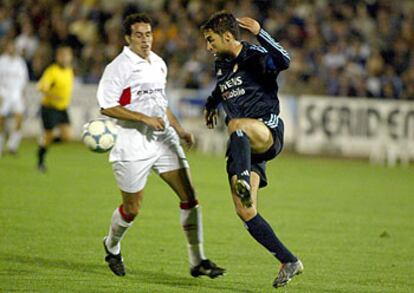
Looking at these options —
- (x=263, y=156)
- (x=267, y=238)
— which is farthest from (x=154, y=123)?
(x=267, y=238)

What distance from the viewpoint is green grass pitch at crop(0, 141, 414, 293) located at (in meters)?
8.46

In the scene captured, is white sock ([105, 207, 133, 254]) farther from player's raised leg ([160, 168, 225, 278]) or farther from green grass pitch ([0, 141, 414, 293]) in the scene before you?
player's raised leg ([160, 168, 225, 278])

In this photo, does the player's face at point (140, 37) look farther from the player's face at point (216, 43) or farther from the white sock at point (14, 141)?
the white sock at point (14, 141)

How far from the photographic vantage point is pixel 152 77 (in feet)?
29.0

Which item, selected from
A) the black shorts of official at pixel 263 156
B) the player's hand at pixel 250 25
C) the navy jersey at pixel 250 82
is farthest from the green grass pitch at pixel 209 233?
the player's hand at pixel 250 25

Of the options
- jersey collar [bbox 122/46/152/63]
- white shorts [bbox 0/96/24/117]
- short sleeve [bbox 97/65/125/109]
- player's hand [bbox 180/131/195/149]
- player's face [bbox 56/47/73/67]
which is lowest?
white shorts [bbox 0/96/24/117]

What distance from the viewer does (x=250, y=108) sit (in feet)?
26.8

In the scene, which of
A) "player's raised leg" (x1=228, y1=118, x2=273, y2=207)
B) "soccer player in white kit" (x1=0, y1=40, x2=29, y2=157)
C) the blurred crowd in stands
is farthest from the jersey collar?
the blurred crowd in stands

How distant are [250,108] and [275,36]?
17.1 meters

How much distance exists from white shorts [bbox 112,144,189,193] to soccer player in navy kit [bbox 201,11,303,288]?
725 mm

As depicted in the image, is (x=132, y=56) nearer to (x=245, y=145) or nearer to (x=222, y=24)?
(x=222, y=24)

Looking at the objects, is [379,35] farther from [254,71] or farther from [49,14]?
[254,71]

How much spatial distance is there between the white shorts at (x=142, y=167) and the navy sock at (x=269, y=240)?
119 cm

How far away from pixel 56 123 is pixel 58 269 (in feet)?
32.4
